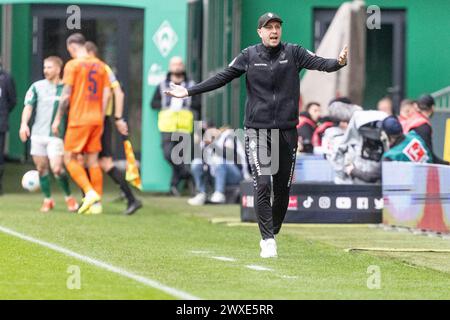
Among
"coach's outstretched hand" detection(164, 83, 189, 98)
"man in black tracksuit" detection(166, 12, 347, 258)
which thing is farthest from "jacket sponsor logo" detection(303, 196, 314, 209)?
"coach's outstretched hand" detection(164, 83, 189, 98)

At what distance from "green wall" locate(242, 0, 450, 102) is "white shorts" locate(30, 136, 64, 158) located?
719cm

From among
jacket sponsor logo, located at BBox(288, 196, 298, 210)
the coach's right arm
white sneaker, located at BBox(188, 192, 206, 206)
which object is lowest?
white sneaker, located at BBox(188, 192, 206, 206)

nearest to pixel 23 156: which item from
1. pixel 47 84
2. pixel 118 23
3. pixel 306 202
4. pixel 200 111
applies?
pixel 118 23

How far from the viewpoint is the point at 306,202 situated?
1720 cm

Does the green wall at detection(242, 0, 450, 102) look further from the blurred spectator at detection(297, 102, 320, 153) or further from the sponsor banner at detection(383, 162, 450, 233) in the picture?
the sponsor banner at detection(383, 162, 450, 233)

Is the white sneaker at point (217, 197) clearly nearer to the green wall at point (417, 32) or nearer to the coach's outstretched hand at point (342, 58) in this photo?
the green wall at point (417, 32)

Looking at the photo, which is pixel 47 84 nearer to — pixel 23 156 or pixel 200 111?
pixel 200 111

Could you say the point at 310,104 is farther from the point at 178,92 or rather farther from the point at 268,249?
the point at 268,249

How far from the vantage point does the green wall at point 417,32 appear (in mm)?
24891

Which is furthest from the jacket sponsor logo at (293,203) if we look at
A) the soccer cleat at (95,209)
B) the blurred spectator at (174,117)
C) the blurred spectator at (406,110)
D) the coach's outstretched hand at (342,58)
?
the blurred spectator at (174,117)

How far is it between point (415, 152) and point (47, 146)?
4548 mm

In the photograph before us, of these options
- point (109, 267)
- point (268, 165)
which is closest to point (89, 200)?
point (268, 165)

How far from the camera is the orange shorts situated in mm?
17922

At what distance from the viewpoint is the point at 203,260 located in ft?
40.5
